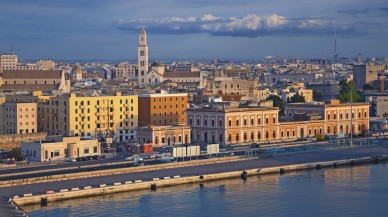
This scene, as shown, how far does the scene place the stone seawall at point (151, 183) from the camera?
71.6 ft

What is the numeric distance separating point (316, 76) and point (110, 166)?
6219 cm

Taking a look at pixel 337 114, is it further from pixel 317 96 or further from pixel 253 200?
pixel 317 96

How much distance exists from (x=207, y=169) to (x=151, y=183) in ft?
10.2

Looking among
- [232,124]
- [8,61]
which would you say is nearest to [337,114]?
[232,124]

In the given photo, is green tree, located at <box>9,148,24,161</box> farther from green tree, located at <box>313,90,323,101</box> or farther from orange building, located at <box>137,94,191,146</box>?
green tree, located at <box>313,90,323,101</box>

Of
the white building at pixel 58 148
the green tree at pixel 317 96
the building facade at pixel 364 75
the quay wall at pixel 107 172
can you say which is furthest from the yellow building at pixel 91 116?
the building facade at pixel 364 75

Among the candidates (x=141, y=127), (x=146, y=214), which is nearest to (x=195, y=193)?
(x=146, y=214)

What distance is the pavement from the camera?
2284 centimetres

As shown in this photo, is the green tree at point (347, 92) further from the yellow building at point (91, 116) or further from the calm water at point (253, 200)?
the calm water at point (253, 200)

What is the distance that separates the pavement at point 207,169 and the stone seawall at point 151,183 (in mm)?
357

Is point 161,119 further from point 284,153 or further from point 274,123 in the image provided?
point 284,153

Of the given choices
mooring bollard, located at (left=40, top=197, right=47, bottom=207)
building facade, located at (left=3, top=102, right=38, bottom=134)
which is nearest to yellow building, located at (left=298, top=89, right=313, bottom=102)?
building facade, located at (left=3, top=102, right=38, bottom=134)

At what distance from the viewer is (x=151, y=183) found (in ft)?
79.7

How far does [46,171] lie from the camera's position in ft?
84.5
